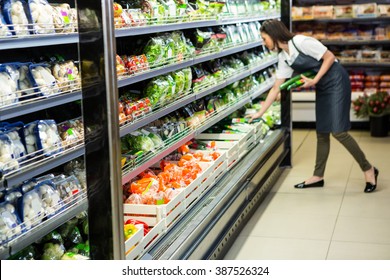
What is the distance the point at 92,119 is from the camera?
2.50 metres

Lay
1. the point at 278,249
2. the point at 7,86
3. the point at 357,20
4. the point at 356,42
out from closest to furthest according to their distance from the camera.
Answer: the point at 7,86, the point at 278,249, the point at 356,42, the point at 357,20

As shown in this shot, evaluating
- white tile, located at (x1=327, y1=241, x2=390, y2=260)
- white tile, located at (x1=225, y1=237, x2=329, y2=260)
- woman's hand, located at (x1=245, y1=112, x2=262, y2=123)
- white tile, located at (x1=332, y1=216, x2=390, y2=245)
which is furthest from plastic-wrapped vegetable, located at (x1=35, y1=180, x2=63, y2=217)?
woman's hand, located at (x1=245, y1=112, x2=262, y2=123)

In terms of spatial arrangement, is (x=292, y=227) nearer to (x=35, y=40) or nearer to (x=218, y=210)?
(x=218, y=210)

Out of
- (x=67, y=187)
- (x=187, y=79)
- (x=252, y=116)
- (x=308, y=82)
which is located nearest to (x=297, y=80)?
(x=308, y=82)

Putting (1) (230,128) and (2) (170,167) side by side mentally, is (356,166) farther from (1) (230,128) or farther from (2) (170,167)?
(2) (170,167)

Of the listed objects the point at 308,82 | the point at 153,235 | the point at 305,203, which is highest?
the point at 308,82

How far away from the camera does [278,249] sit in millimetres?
4375

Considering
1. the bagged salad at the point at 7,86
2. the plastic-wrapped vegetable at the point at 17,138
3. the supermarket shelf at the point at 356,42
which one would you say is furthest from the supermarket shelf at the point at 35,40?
the supermarket shelf at the point at 356,42

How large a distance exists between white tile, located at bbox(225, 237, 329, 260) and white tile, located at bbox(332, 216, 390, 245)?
0.23 meters

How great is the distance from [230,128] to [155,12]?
1903 millimetres

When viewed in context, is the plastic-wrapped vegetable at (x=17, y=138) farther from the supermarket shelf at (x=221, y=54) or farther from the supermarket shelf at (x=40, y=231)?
the supermarket shelf at (x=221, y=54)

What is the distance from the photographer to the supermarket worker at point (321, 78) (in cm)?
547

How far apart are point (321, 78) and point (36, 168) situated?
3.67m
